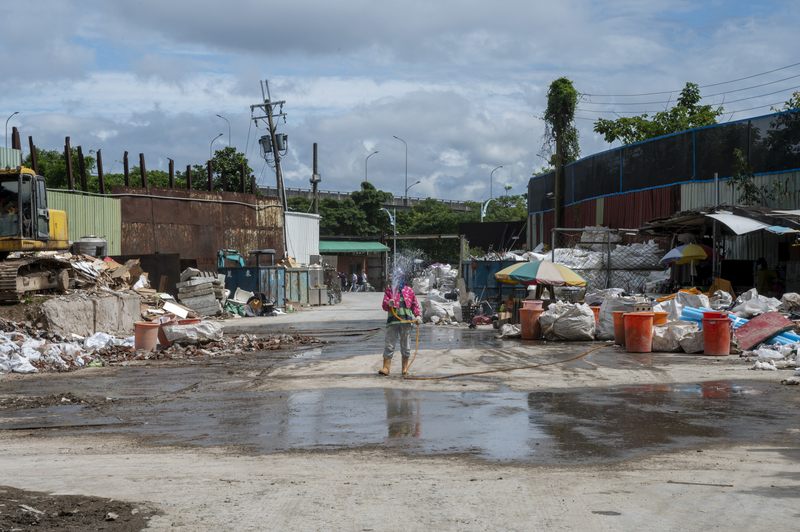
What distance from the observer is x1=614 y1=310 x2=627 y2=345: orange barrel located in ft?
51.8

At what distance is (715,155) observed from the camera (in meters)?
26.8

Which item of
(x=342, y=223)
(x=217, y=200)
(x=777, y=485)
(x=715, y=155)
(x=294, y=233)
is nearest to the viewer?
(x=777, y=485)

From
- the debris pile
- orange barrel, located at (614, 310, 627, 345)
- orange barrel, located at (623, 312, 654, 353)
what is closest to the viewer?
the debris pile

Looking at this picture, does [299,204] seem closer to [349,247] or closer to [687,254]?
[349,247]

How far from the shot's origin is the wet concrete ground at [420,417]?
22.2 feet

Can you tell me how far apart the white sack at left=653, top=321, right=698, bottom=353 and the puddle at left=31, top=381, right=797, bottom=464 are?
428cm

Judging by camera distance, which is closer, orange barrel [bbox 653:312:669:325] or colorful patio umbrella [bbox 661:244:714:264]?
orange barrel [bbox 653:312:669:325]

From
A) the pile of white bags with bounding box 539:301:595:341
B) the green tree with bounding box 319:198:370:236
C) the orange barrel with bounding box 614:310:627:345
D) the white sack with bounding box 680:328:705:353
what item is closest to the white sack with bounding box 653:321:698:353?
the white sack with bounding box 680:328:705:353

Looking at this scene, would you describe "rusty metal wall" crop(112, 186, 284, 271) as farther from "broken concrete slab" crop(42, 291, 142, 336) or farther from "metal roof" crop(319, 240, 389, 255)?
"metal roof" crop(319, 240, 389, 255)

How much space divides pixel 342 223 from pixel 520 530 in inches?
2441

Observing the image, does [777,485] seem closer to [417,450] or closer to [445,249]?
[417,450]

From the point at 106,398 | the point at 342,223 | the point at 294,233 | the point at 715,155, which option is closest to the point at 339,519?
the point at 106,398

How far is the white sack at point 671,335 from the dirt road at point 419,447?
8.08ft

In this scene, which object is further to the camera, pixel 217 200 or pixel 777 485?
pixel 217 200
